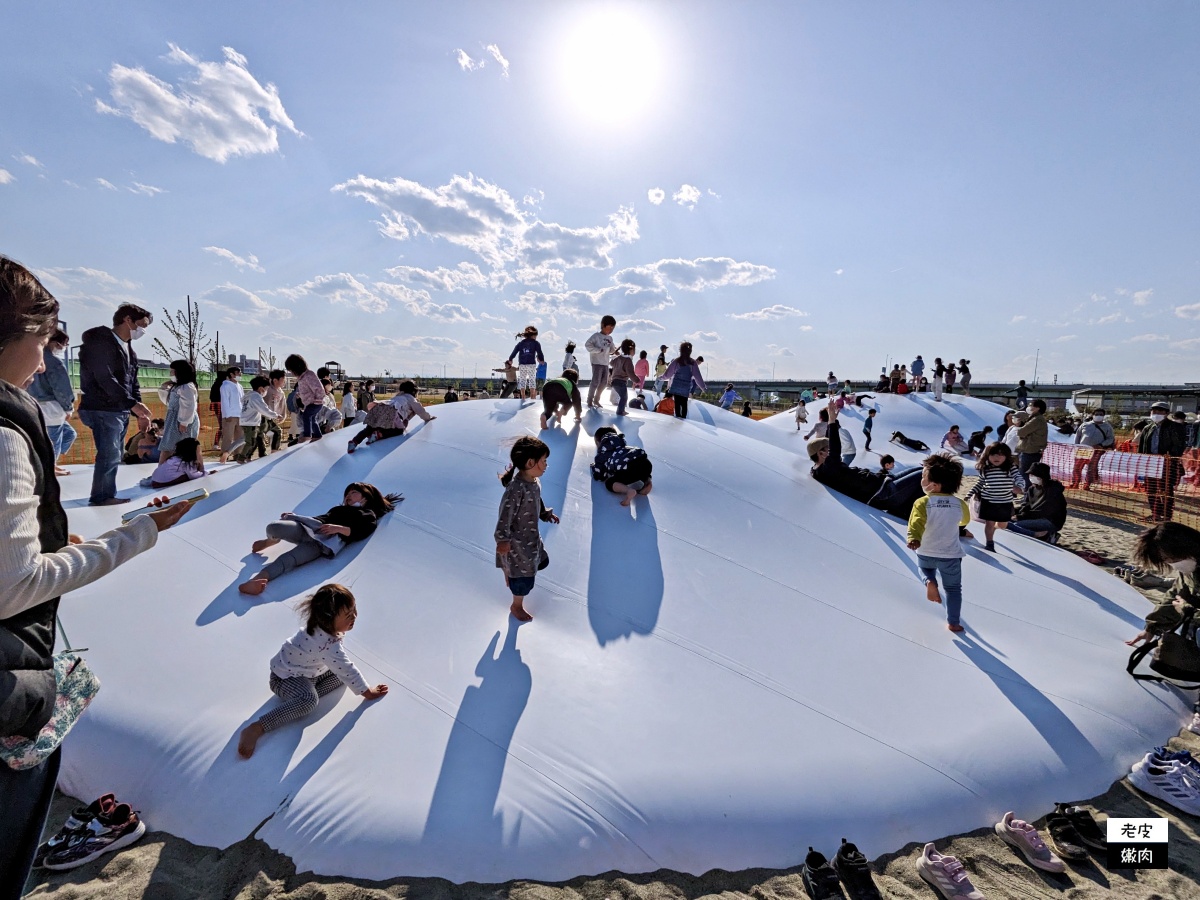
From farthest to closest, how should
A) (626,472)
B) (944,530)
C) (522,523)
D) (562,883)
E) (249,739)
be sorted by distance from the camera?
1. (626,472)
2. (944,530)
3. (522,523)
4. (249,739)
5. (562,883)

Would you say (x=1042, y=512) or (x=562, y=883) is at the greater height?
(x=1042, y=512)

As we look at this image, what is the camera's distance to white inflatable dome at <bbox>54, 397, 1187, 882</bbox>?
7.54ft

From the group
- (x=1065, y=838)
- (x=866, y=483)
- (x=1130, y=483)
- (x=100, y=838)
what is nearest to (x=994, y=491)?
(x=866, y=483)

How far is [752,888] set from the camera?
2.16 meters

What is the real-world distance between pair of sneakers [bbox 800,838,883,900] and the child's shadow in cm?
158

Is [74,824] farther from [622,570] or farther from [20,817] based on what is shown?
[622,570]

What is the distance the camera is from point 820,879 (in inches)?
83.0

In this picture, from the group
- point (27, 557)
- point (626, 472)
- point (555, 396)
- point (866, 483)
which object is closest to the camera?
point (27, 557)

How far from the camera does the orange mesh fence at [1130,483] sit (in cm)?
933

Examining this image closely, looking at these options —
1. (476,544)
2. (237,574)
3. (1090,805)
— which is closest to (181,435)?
(237,574)

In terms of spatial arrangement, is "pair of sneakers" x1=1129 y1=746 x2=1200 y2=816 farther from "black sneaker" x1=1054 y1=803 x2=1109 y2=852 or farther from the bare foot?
the bare foot

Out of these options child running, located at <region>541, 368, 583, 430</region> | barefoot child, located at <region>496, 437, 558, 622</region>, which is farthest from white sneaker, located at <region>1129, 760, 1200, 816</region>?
child running, located at <region>541, 368, 583, 430</region>

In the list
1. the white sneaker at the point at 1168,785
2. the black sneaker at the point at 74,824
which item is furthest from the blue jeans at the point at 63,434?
the white sneaker at the point at 1168,785

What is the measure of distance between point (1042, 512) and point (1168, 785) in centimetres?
548
